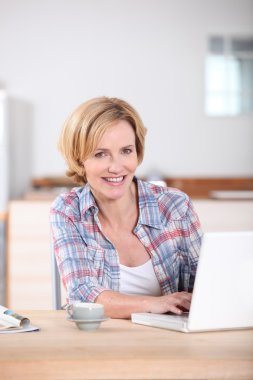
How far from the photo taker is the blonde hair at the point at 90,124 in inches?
94.6

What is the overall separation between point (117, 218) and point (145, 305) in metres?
0.49

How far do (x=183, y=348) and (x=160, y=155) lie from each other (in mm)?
5050

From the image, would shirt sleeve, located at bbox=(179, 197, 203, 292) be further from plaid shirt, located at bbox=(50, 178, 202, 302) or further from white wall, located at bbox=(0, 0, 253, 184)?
white wall, located at bbox=(0, 0, 253, 184)

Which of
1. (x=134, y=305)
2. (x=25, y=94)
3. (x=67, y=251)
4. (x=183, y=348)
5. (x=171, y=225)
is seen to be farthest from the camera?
(x=25, y=94)

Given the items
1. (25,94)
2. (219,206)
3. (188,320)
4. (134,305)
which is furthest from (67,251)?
(25,94)

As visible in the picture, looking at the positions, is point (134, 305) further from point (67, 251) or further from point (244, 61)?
point (244, 61)

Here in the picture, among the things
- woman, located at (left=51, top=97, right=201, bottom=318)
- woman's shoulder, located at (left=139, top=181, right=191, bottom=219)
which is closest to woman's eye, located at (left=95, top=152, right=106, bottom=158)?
woman, located at (left=51, top=97, right=201, bottom=318)

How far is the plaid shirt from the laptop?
19.1 inches

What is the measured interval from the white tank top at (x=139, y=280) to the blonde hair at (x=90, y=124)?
0.38 m

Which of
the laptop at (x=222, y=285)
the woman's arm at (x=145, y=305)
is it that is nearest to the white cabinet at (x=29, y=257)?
the woman's arm at (x=145, y=305)

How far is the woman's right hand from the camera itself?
81.7 inches

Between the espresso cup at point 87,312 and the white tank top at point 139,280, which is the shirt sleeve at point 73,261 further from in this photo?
the espresso cup at point 87,312

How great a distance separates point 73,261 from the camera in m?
2.27

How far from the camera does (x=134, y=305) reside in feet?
6.87
